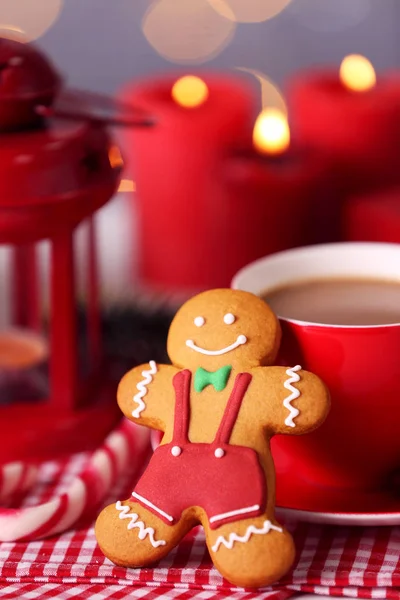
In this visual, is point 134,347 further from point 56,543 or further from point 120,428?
point 56,543

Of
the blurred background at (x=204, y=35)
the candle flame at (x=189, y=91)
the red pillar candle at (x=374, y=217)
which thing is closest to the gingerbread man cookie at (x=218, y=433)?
the red pillar candle at (x=374, y=217)

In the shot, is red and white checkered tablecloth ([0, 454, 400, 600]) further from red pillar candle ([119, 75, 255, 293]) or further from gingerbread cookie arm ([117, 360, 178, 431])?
red pillar candle ([119, 75, 255, 293])

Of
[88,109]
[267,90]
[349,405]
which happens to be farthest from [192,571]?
[267,90]

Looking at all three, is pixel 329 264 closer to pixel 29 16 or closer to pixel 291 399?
pixel 291 399

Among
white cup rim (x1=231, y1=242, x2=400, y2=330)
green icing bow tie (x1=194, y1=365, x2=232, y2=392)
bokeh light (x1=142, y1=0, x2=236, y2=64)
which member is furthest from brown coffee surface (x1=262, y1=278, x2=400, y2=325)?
bokeh light (x1=142, y1=0, x2=236, y2=64)

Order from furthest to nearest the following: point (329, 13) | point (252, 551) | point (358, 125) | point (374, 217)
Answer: point (329, 13), point (358, 125), point (374, 217), point (252, 551)
